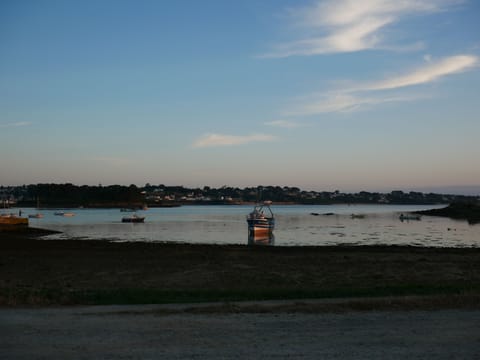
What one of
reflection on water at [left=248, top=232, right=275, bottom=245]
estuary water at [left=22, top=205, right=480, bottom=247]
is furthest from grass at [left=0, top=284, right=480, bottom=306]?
reflection on water at [left=248, top=232, right=275, bottom=245]

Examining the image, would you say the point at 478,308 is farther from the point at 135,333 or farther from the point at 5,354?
the point at 5,354

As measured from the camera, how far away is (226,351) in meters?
8.98

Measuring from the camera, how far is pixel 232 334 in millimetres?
10141

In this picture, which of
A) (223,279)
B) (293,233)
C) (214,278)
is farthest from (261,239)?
(223,279)

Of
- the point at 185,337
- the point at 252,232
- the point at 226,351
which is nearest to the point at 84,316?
the point at 185,337

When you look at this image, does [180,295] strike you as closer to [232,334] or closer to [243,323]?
[243,323]

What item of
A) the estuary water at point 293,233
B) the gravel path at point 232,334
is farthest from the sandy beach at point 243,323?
the estuary water at point 293,233

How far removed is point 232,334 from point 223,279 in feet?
38.8

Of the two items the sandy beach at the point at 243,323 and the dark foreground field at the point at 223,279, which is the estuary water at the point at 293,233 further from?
the sandy beach at the point at 243,323

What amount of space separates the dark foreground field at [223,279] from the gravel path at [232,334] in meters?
1.57

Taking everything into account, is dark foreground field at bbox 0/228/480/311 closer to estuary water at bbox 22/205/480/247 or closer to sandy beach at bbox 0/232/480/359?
sandy beach at bbox 0/232/480/359

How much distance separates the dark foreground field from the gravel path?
62.0 inches

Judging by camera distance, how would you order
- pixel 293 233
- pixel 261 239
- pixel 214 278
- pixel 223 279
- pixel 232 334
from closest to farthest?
pixel 232 334 < pixel 223 279 < pixel 214 278 < pixel 261 239 < pixel 293 233

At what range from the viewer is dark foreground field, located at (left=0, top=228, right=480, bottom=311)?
14.2 meters
